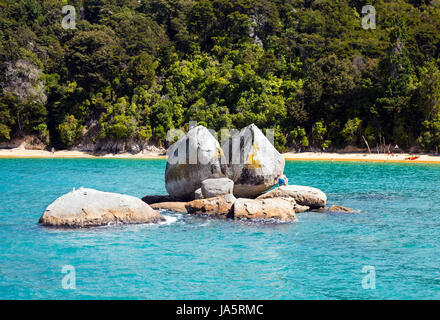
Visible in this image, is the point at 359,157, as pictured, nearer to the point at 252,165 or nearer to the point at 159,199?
the point at 252,165

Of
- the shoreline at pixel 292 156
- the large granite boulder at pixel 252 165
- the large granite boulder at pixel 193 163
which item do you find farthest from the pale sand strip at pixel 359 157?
the large granite boulder at pixel 193 163

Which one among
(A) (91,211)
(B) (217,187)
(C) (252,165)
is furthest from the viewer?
(C) (252,165)

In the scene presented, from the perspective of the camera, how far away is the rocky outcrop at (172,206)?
67.7 ft

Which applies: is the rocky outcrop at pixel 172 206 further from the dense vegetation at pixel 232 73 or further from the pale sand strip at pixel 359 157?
the dense vegetation at pixel 232 73

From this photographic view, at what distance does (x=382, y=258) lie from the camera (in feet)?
43.6

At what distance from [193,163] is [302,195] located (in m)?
5.21

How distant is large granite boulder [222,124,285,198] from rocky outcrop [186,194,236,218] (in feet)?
5.35

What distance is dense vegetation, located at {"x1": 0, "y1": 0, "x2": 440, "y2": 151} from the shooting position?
58.5m

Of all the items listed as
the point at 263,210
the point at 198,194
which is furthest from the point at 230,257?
the point at 198,194

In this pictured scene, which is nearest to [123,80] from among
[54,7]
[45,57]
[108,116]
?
[108,116]

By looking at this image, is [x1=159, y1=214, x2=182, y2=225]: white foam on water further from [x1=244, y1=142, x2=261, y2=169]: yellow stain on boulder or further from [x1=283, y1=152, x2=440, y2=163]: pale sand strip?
[x1=283, y1=152, x2=440, y2=163]: pale sand strip

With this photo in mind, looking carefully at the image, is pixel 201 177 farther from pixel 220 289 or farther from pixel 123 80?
pixel 123 80

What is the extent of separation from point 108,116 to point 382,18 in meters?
47.4

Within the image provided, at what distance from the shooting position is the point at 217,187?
20344mm
